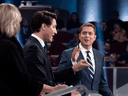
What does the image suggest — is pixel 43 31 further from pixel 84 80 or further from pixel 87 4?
pixel 87 4

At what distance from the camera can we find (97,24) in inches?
225

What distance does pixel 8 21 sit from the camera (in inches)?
37.1

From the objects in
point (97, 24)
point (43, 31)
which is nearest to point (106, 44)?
point (97, 24)

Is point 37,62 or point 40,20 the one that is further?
point 40,20

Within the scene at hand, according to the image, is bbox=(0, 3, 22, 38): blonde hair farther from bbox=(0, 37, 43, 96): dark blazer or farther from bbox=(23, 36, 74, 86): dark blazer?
bbox=(23, 36, 74, 86): dark blazer

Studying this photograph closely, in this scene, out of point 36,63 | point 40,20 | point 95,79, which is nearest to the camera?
point 36,63

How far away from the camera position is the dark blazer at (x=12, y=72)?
875 mm

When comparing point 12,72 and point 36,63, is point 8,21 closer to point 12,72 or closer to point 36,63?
point 12,72

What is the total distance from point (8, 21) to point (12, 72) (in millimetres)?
253

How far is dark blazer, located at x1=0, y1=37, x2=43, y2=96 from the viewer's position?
0.88 meters

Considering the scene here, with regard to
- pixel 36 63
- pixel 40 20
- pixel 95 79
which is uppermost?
pixel 40 20

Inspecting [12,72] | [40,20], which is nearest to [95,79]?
[40,20]

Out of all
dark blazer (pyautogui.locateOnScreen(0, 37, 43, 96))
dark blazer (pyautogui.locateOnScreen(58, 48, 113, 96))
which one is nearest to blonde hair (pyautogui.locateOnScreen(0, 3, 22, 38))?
dark blazer (pyautogui.locateOnScreen(0, 37, 43, 96))

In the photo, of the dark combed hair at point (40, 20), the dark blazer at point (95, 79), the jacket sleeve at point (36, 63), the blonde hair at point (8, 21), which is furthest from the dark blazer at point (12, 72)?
the dark blazer at point (95, 79)
